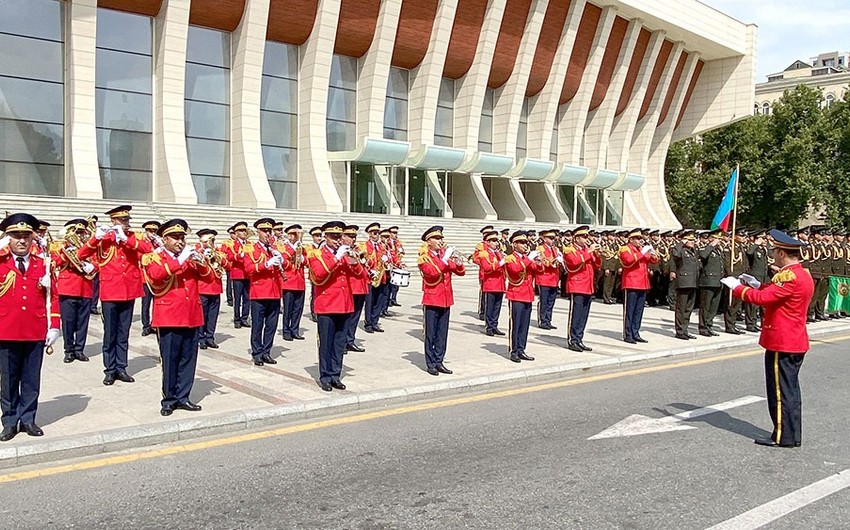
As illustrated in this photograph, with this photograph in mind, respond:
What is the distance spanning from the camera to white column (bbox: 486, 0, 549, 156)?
38.8m

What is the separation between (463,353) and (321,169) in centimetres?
2309

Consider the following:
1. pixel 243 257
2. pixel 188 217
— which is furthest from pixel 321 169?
pixel 243 257

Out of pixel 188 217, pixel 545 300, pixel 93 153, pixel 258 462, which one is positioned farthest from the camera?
pixel 93 153

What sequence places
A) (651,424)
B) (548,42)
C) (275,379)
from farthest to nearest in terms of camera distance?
(548,42) → (275,379) → (651,424)

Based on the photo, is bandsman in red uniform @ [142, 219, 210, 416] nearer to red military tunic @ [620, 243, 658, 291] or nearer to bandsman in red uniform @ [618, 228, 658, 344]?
bandsman in red uniform @ [618, 228, 658, 344]

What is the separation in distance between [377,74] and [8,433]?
1176 inches

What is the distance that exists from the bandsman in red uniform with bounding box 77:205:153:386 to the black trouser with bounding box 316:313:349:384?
2374 millimetres

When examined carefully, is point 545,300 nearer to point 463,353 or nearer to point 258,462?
point 463,353

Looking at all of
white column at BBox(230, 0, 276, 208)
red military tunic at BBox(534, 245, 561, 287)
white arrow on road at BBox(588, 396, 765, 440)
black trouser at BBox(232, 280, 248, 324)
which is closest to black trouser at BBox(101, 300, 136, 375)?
black trouser at BBox(232, 280, 248, 324)

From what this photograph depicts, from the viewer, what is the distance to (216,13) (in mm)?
29859

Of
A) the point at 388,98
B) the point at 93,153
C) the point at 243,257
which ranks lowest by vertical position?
the point at 243,257

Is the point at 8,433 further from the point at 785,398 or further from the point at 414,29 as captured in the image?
the point at 414,29

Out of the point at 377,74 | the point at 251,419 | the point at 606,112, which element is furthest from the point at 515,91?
the point at 251,419

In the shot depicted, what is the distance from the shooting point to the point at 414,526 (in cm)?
454
